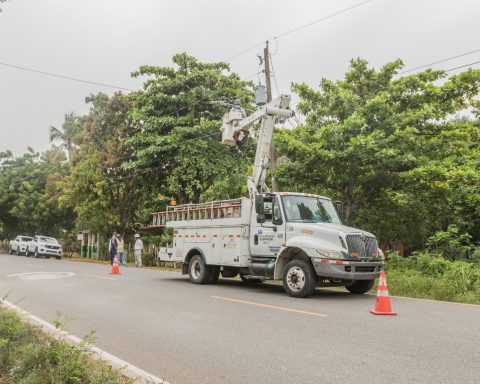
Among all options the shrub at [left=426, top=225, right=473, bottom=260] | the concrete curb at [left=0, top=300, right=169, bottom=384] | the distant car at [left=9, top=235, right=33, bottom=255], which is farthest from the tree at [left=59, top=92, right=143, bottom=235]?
the concrete curb at [left=0, top=300, right=169, bottom=384]

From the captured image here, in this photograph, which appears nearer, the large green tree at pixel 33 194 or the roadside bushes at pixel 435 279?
the roadside bushes at pixel 435 279

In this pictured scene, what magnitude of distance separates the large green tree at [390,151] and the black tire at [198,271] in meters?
4.74

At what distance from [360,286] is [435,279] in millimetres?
1948

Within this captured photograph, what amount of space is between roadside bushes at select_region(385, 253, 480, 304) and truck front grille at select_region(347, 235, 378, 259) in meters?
1.67

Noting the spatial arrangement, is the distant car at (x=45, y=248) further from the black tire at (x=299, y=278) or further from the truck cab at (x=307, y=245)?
the black tire at (x=299, y=278)

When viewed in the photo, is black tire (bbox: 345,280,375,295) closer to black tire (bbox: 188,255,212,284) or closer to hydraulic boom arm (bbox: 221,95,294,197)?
→ hydraulic boom arm (bbox: 221,95,294,197)

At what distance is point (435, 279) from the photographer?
12266mm

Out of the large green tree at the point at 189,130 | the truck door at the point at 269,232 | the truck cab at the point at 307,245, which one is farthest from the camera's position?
the large green tree at the point at 189,130

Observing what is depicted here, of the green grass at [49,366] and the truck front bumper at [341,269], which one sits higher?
the truck front bumper at [341,269]

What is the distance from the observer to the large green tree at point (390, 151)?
15008mm

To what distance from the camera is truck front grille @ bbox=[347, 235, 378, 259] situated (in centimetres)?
1079

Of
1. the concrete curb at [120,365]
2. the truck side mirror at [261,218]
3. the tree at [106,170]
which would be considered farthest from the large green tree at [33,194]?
the concrete curb at [120,365]

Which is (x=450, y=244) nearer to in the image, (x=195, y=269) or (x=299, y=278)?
(x=299, y=278)

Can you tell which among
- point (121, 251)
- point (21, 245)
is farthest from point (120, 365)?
point (21, 245)
